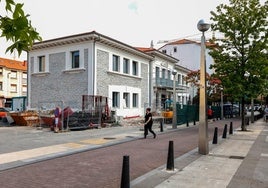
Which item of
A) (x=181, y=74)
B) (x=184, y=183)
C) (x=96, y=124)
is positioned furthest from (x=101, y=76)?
(x=181, y=74)

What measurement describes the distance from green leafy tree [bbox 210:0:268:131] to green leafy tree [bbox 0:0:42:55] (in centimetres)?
1764

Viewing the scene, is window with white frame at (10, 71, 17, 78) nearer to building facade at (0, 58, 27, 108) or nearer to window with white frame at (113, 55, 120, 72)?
building facade at (0, 58, 27, 108)

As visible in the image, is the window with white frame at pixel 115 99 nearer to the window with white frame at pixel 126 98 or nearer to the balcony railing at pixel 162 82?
the window with white frame at pixel 126 98

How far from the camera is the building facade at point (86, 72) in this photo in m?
24.6

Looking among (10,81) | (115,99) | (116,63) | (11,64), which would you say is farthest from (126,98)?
(11,64)

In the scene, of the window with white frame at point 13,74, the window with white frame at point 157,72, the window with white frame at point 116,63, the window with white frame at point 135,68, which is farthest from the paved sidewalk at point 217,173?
the window with white frame at point 13,74

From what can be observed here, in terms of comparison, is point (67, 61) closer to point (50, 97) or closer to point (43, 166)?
point (50, 97)

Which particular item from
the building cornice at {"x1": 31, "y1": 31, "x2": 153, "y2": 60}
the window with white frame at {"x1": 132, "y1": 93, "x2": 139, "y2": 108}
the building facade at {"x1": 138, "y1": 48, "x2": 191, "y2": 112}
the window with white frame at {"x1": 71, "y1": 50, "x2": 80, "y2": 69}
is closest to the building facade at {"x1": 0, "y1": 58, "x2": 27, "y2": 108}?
the building cornice at {"x1": 31, "y1": 31, "x2": 153, "y2": 60}

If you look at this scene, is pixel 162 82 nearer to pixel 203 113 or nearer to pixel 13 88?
pixel 203 113

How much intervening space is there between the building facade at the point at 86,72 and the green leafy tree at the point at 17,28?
22117 millimetres

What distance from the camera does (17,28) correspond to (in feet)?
6.85

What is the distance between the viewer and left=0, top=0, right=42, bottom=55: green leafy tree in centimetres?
204

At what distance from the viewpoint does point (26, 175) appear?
7324mm

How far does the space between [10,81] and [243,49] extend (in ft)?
150
